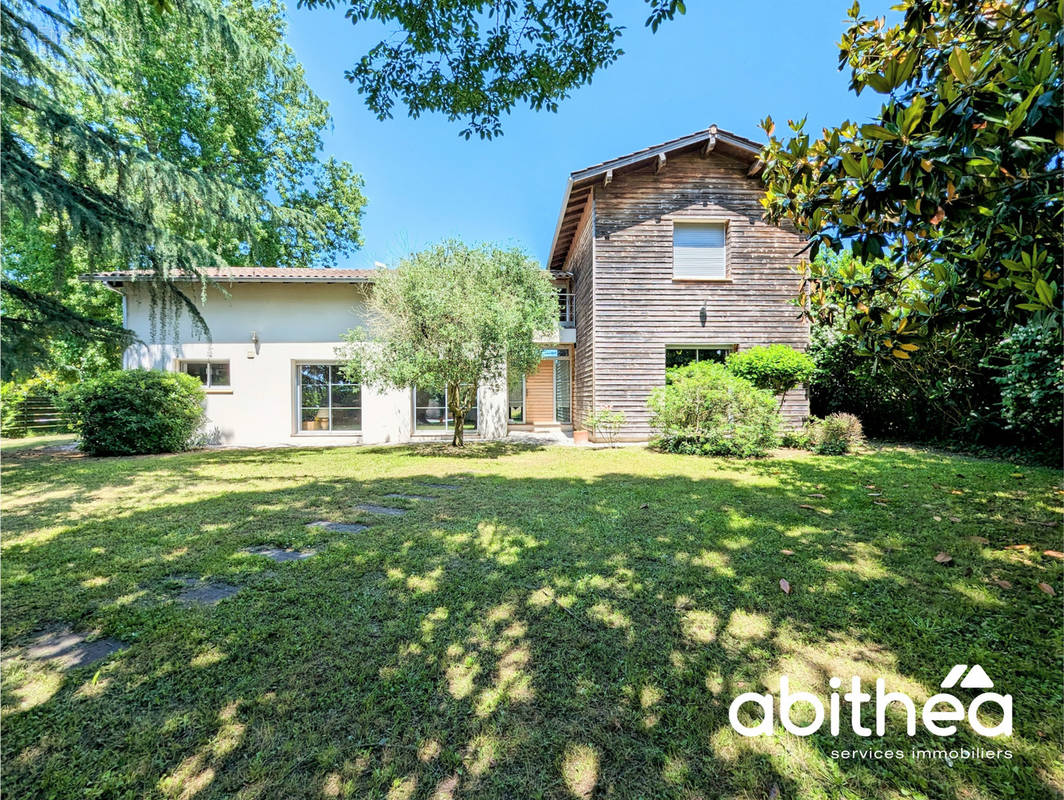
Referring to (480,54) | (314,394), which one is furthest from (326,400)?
(480,54)

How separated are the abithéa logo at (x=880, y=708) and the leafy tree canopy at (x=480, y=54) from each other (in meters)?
4.52

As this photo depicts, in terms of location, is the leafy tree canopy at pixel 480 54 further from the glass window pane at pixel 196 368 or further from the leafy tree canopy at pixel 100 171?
the glass window pane at pixel 196 368

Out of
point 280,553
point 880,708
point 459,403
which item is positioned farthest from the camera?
point 459,403

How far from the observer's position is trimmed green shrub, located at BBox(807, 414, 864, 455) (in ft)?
27.0

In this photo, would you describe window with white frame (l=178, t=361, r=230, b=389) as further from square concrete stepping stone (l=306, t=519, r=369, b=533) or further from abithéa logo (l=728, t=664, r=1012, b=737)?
abithéa logo (l=728, t=664, r=1012, b=737)

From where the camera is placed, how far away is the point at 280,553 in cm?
323

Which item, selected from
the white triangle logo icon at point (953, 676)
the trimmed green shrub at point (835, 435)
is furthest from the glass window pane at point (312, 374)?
the white triangle logo icon at point (953, 676)

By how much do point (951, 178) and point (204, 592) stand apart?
4725 millimetres

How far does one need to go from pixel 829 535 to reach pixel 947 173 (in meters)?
2.77

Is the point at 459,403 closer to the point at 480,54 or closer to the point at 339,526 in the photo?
the point at 339,526

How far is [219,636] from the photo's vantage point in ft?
6.89

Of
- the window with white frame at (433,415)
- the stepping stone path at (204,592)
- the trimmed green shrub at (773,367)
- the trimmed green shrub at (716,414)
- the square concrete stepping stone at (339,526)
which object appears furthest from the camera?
the window with white frame at (433,415)

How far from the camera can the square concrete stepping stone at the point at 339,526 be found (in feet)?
12.4

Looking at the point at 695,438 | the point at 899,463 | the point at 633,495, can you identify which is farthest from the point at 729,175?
the point at 633,495
